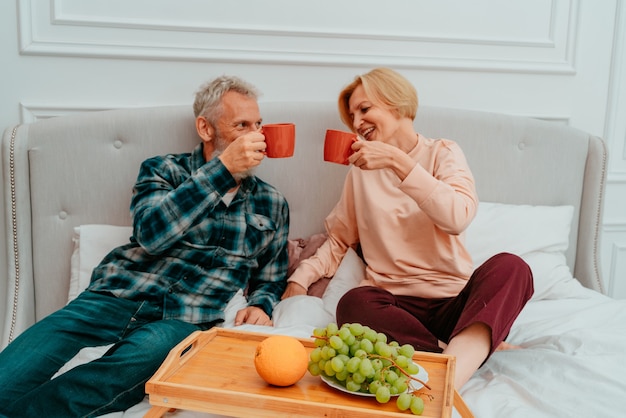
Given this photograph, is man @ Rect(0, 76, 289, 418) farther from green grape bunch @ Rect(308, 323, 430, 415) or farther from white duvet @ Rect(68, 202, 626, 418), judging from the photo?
green grape bunch @ Rect(308, 323, 430, 415)

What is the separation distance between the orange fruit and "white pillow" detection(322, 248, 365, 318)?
68 centimetres

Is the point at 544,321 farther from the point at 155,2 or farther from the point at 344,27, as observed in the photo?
the point at 155,2

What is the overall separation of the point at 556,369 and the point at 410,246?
0.52 meters

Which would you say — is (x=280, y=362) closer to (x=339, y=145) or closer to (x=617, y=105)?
(x=339, y=145)

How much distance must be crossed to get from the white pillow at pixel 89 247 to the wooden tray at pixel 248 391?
0.74 meters

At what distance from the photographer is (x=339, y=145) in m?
1.68

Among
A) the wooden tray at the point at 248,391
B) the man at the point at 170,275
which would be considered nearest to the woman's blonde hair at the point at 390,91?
the man at the point at 170,275

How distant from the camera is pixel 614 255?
2604 mm

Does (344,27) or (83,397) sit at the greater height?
(344,27)

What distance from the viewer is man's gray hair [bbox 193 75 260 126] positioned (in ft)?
6.40

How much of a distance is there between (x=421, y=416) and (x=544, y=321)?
2.87 ft

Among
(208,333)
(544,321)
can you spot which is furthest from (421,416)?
(544,321)

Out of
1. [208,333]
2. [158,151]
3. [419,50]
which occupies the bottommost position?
[208,333]

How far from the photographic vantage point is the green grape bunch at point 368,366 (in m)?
1.11
